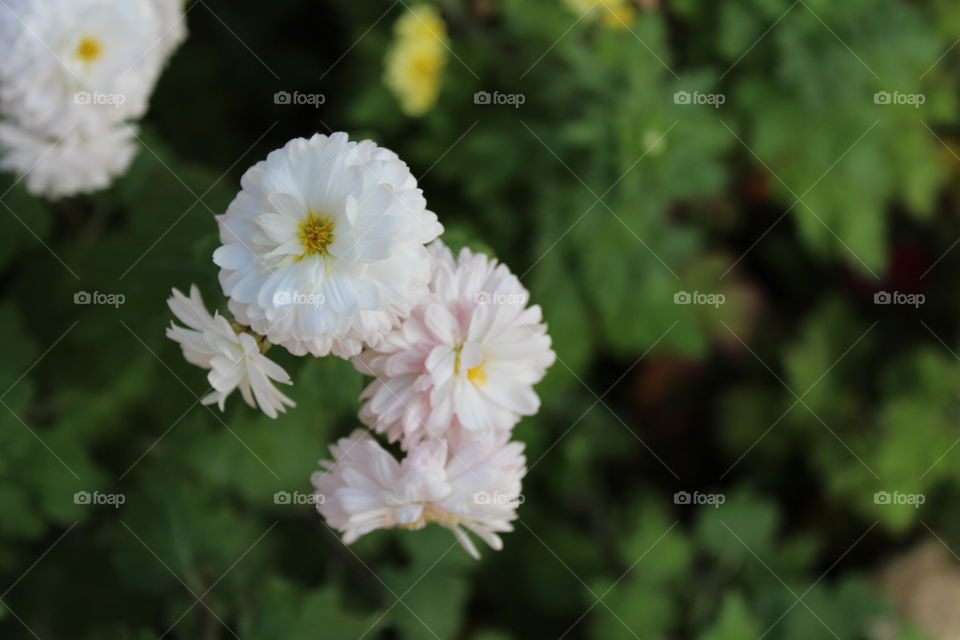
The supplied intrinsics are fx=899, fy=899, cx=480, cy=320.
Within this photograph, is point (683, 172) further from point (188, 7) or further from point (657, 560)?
point (188, 7)

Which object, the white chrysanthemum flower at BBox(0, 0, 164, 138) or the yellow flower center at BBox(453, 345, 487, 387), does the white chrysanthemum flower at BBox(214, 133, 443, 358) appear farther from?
the white chrysanthemum flower at BBox(0, 0, 164, 138)

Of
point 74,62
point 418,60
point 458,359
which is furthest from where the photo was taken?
point 418,60

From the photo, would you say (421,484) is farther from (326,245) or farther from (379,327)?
(326,245)

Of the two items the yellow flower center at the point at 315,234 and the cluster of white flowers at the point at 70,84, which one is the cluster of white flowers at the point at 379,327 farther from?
the cluster of white flowers at the point at 70,84

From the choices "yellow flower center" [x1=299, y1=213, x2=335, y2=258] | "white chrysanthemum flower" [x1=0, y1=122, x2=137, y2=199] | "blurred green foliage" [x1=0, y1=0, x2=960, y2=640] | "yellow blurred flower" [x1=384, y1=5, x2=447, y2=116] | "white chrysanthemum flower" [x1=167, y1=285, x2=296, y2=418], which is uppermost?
"yellow flower center" [x1=299, y1=213, x2=335, y2=258]

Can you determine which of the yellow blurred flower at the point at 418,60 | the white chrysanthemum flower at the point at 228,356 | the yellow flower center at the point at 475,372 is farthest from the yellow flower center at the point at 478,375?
the yellow blurred flower at the point at 418,60

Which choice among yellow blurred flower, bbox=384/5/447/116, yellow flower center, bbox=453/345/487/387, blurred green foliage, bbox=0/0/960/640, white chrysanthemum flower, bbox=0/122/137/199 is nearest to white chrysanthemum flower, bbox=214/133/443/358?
yellow flower center, bbox=453/345/487/387

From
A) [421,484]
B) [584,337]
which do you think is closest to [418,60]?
[584,337]
